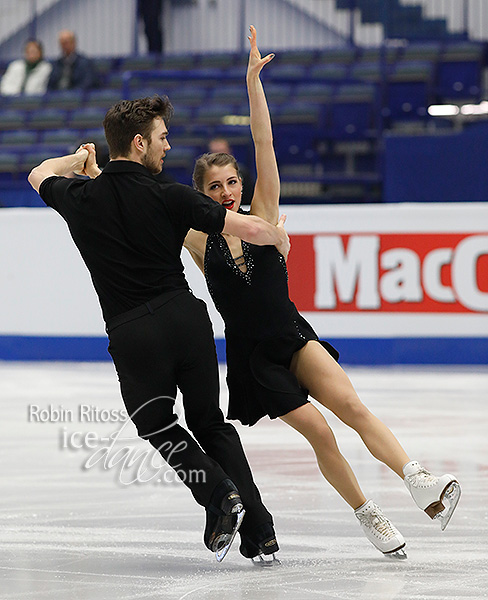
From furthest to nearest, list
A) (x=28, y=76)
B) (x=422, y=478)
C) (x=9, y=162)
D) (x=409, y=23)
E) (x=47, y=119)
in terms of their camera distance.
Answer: (x=28, y=76) → (x=47, y=119) → (x=409, y=23) → (x=9, y=162) → (x=422, y=478)

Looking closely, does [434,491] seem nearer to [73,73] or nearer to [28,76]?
[73,73]

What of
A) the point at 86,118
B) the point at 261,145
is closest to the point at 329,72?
the point at 86,118

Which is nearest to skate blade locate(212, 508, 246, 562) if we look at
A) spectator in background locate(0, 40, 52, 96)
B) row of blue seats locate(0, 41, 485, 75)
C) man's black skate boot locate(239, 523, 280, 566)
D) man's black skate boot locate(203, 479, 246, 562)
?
man's black skate boot locate(203, 479, 246, 562)

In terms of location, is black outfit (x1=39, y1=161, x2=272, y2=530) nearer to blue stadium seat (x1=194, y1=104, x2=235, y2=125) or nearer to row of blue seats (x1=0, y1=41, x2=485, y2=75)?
blue stadium seat (x1=194, y1=104, x2=235, y2=125)

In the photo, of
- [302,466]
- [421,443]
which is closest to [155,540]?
[302,466]

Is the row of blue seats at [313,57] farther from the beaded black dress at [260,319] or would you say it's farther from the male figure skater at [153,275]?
the male figure skater at [153,275]

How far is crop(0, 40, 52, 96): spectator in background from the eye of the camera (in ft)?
37.7

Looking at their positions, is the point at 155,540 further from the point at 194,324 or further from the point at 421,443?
the point at 421,443

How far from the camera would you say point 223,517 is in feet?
8.88

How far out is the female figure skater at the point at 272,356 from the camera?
2.92m

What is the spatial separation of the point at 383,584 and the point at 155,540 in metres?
0.84

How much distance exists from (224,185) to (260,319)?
409 mm

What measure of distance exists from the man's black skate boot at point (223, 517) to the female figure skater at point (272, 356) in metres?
0.18

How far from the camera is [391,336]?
7672 millimetres
